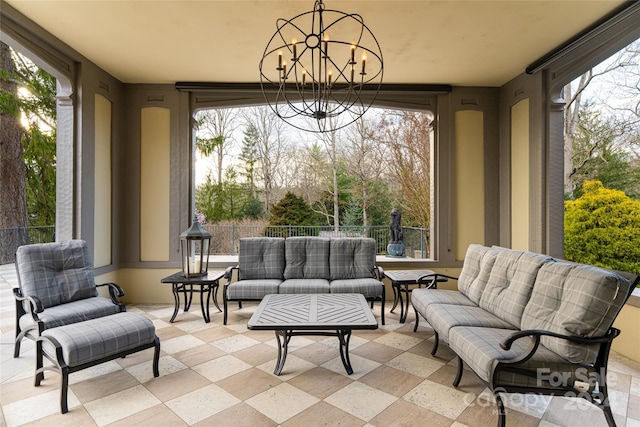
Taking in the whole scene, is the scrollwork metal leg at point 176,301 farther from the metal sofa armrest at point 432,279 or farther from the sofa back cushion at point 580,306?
the sofa back cushion at point 580,306

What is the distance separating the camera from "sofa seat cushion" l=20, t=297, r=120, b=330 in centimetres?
266

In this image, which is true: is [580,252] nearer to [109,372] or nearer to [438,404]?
[438,404]

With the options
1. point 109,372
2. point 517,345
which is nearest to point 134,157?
point 109,372

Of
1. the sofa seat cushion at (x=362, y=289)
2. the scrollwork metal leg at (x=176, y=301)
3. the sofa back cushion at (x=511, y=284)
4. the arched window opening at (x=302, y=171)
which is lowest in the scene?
the scrollwork metal leg at (x=176, y=301)

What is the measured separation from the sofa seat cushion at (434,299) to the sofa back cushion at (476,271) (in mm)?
81

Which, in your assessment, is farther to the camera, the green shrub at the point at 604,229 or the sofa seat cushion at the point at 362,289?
the green shrub at the point at 604,229

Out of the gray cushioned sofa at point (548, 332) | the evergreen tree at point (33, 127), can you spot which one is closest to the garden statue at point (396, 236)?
the gray cushioned sofa at point (548, 332)

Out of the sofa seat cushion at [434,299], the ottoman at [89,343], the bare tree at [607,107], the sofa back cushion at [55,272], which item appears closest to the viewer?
the ottoman at [89,343]

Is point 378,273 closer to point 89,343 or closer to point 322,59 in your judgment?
point 322,59

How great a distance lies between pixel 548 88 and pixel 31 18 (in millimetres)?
5500

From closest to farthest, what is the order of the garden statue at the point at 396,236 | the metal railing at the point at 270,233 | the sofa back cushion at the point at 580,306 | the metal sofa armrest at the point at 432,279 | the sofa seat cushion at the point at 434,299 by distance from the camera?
1. the sofa back cushion at the point at 580,306
2. the sofa seat cushion at the point at 434,299
3. the metal sofa armrest at the point at 432,279
4. the garden statue at the point at 396,236
5. the metal railing at the point at 270,233

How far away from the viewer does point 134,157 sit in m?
4.73

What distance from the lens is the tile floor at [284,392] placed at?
205cm

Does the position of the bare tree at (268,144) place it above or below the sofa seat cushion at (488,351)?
above
